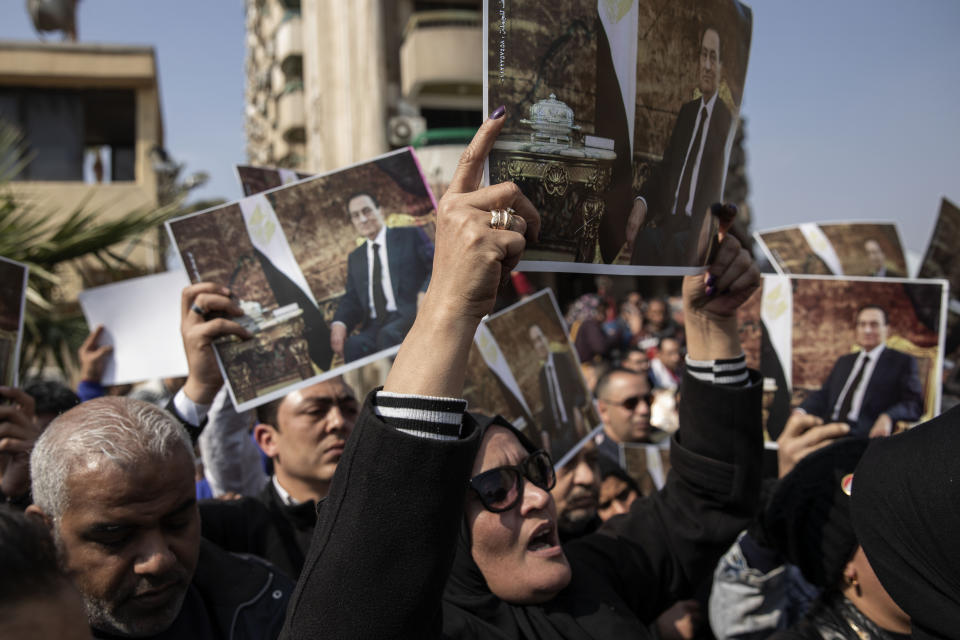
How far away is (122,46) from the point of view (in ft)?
60.9

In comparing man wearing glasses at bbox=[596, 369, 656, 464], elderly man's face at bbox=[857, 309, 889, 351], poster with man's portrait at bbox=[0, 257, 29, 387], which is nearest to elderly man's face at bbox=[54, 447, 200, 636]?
poster with man's portrait at bbox=[0, 257, 29, 387]

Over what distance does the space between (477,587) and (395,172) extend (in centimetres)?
123

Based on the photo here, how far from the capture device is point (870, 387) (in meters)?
2.93

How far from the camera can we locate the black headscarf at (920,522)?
4.06ft

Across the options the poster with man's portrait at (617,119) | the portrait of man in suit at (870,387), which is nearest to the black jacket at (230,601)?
the poster with man's portrait at (617,119)

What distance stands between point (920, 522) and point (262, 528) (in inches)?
75.9

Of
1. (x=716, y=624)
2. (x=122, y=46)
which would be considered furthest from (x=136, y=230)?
(x=122, y=46)

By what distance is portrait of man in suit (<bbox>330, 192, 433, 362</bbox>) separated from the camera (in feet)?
7.47

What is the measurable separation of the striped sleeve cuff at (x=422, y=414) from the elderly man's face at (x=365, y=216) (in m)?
1.27

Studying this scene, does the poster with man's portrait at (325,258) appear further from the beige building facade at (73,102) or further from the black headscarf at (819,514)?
the beige building facade at (73,102)

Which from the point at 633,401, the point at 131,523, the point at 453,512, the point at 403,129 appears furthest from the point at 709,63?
the point at 403,129

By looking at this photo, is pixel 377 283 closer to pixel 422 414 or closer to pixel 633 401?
pixel 422 414

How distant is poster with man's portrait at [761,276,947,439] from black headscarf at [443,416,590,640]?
149cm

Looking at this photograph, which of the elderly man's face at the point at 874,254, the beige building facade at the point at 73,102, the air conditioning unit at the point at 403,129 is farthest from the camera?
the beige building facade at the point at 73,102
